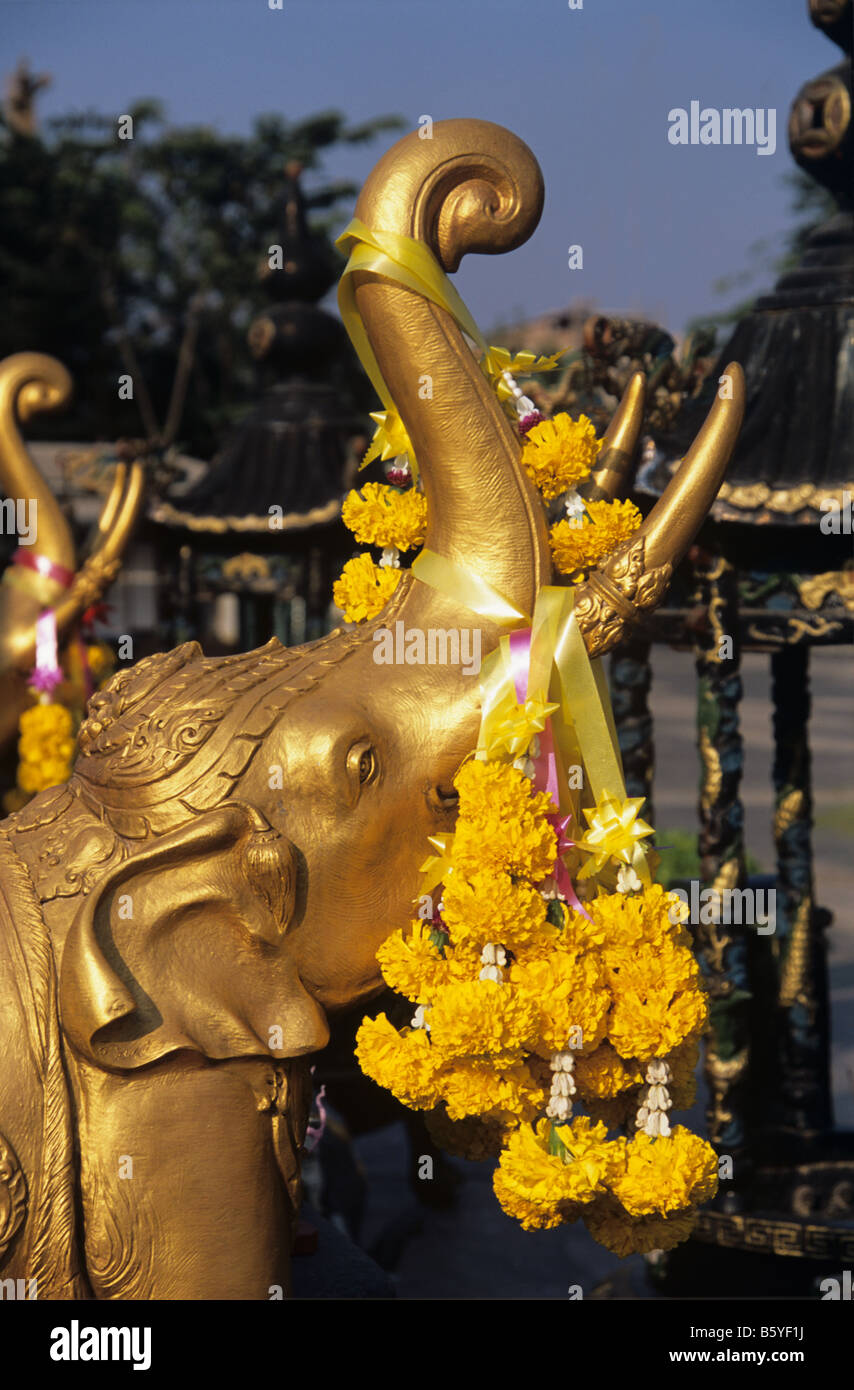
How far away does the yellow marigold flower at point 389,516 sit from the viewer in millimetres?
2248

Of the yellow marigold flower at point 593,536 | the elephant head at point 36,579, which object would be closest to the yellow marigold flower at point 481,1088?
the yellow marigold flower at point 593,536

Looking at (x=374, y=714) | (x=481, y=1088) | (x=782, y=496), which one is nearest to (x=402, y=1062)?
(x=481, y=1088)

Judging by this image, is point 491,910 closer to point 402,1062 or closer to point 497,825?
point 497,825

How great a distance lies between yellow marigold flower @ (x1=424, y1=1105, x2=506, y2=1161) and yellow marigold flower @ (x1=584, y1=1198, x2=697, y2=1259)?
0.17 metres

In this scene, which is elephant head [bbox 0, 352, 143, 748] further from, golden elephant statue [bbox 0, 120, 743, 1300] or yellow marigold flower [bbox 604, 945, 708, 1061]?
yellow marigold flower [bbox 604, 945, 708, 1061]

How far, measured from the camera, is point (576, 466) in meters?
2.10

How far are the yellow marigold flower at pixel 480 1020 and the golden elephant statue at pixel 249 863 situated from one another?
14cm

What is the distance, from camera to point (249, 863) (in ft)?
6.38

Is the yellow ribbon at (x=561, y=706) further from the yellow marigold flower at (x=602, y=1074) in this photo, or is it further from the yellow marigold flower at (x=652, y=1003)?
the yellow marigold flower at (x=602, y=1074)

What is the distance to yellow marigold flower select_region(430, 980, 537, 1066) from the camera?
1915 mm

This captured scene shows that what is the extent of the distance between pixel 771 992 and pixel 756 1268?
3.10 feet
